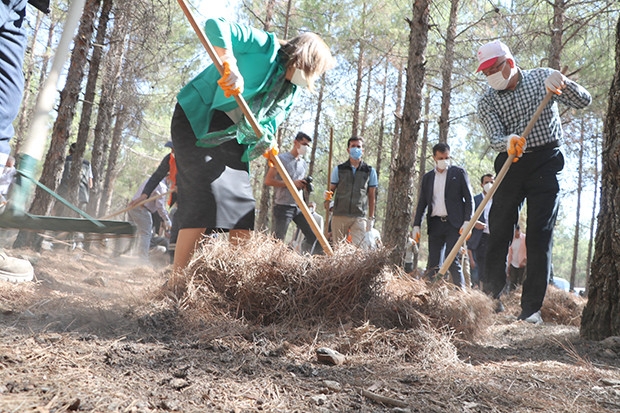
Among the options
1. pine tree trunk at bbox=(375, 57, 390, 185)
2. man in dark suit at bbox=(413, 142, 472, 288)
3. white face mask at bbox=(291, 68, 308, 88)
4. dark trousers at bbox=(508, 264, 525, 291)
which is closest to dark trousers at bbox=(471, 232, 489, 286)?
dark trousers at bbox=(508, 264, 525, 291)

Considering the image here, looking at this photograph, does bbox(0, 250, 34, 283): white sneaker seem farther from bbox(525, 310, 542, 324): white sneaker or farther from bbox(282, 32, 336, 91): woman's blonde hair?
bbox(525, 310, 542, 324): white sneaker

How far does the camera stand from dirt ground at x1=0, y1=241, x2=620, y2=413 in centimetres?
158

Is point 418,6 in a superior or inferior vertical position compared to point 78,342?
superior

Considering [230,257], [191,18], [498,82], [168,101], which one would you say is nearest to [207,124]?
[191,18]

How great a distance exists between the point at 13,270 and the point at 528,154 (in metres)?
3.79

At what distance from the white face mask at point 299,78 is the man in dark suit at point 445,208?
2.94m

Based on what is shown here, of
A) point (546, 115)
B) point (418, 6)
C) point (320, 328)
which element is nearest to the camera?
point (320, 328)

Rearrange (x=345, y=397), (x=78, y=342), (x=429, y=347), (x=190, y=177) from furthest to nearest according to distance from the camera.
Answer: (x=190, y=177), (x=429, y=347), (x=78, y=342), (x=345, y=397)

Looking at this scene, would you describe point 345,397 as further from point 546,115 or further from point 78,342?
point 546,115

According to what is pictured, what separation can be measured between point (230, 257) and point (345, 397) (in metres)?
1.44

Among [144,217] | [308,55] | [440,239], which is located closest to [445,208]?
[440,239]

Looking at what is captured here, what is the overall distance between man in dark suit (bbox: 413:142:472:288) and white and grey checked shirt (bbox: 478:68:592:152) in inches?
57.5

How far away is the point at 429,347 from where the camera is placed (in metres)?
2.55

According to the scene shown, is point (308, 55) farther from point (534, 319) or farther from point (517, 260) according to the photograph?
point (517, 260)
